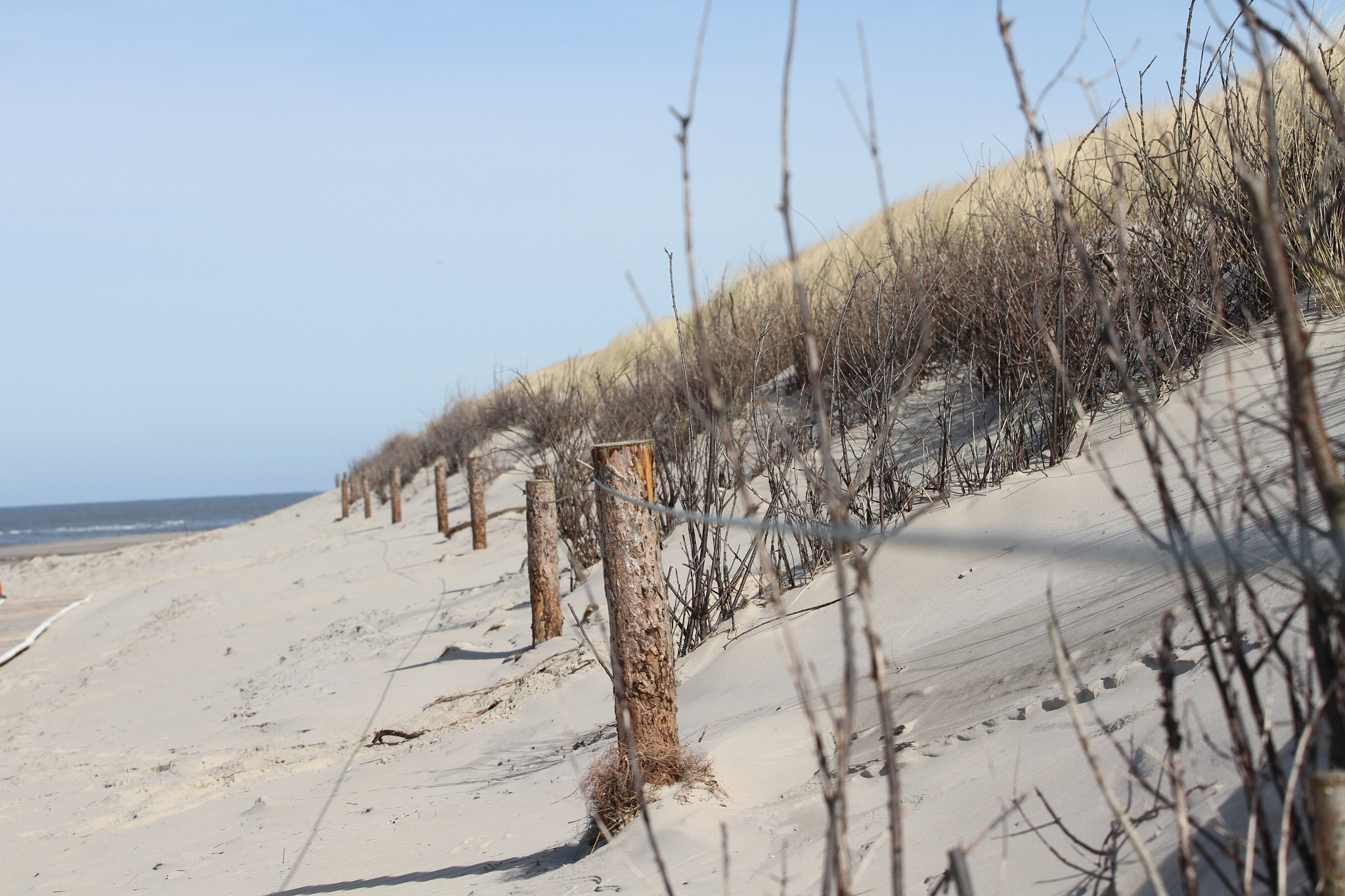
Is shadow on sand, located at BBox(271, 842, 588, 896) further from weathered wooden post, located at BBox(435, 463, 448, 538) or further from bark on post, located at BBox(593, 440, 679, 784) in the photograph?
weathered wooden post, located at BBox(435, 463, 448, 538)

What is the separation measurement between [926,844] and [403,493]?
2029 cm

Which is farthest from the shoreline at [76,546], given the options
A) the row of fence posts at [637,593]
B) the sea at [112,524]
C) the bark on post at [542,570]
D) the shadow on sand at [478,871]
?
the row of fence posts at [637,593]

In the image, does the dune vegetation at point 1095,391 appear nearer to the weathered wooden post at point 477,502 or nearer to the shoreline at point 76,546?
the weathered wooden post at point 477,502

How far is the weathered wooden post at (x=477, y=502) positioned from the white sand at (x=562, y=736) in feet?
7.07

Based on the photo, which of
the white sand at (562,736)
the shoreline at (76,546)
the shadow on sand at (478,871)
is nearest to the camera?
the white sand at (562,736)

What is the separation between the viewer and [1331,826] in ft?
2.99

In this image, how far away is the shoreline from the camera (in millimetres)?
32531

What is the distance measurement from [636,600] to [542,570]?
2732 mm

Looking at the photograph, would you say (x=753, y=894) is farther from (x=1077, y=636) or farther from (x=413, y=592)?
(x=413, y=592)

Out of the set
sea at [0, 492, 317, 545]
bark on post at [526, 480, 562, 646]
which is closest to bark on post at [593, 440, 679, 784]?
bark on post at [526, 480, 562, 646]

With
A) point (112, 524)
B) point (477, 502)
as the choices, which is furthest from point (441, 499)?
point (112, 524)

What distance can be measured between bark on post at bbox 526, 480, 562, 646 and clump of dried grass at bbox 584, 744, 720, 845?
2815mm

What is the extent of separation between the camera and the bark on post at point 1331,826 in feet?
2.96

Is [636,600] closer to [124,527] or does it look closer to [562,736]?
[562,736]
